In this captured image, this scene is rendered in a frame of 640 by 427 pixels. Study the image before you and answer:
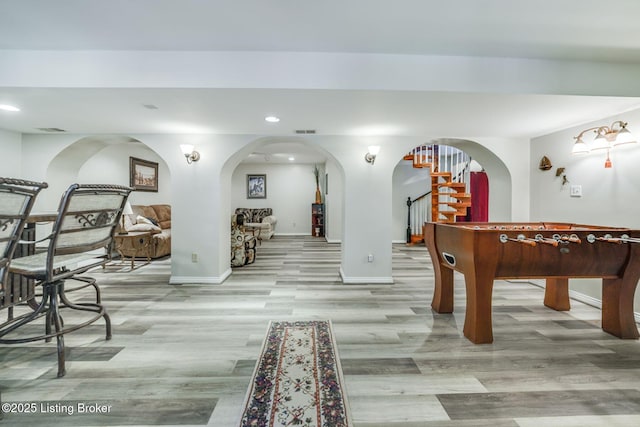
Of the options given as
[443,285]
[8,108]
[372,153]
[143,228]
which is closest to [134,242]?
[143,228]

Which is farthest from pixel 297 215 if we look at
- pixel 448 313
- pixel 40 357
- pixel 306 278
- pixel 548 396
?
pixel 548 396

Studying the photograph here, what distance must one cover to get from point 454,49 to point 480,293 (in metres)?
1.89

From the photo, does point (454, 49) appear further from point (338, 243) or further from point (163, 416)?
point (338, 243)

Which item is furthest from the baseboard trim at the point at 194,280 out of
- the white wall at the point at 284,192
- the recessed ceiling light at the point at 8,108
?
the white wall at the point at 284,192

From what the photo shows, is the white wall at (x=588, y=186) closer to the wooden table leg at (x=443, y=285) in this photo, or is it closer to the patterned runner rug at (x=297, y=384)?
the wooden table leg at (x=443, y=285)

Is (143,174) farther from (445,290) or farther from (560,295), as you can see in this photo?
(560,295)

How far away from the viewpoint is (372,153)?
12.3ft

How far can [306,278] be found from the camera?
4.09 metres

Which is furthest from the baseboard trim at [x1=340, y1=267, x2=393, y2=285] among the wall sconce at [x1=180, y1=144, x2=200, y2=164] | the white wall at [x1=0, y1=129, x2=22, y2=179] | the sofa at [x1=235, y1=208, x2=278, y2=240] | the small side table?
the white wall at [x1=0, y1=129, x2=22, y2=179]

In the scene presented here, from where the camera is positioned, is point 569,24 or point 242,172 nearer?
point 569,24

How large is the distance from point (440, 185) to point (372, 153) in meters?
2.86

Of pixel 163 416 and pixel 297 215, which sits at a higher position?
pixel 297 215

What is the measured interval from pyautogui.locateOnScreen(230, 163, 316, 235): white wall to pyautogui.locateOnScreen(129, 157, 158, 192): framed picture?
2453mm

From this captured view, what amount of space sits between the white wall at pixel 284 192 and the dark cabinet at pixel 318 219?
0.42 metres
